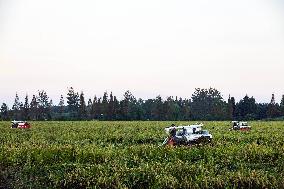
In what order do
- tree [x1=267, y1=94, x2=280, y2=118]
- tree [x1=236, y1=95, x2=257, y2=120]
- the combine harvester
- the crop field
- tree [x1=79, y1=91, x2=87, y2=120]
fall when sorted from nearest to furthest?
the crop field → the combine harvester → tree [x1=267, y1=94, x2=280, y2=118] → tree [x1=236, y1=95, x2=257, y2=120] → tree [x1=79, y1=91, x2=87, y2=120]

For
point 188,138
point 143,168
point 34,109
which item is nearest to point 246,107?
point 34,109

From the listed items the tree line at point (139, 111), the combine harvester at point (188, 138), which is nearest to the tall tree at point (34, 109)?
the tree line at point (139, 111)

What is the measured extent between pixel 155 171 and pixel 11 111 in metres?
127

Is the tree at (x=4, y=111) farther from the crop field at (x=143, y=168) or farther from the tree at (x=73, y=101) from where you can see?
the crop field at (x=143, y=168)

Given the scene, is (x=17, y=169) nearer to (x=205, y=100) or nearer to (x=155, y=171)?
(x=155, y=171)

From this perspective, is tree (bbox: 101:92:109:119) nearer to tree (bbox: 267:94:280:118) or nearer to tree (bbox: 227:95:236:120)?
tree (bbox: 227:95:236:120)

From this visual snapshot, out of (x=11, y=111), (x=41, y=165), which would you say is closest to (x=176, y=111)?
(x=11, y=111)

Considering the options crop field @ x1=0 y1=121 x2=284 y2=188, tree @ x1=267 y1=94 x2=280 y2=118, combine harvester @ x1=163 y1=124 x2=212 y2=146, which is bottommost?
crop field @ x1=0 y1=121 x2=284 y2=188

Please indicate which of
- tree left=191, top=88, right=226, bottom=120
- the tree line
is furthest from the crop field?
tree left=191, top=88, right=226, bottom=120

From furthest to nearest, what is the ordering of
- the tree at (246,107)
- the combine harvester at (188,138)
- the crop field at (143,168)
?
1. the tree at (246,107)
2. the combine harvester at (188,138)
3. the crop field at (143,168)

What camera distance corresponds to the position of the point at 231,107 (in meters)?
127

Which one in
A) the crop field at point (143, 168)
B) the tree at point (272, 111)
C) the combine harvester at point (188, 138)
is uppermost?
the tree at point (272, 111)

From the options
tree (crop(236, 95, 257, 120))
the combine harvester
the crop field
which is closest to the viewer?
the crop field

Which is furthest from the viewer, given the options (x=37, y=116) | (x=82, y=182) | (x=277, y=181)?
(x=37, y=116)
